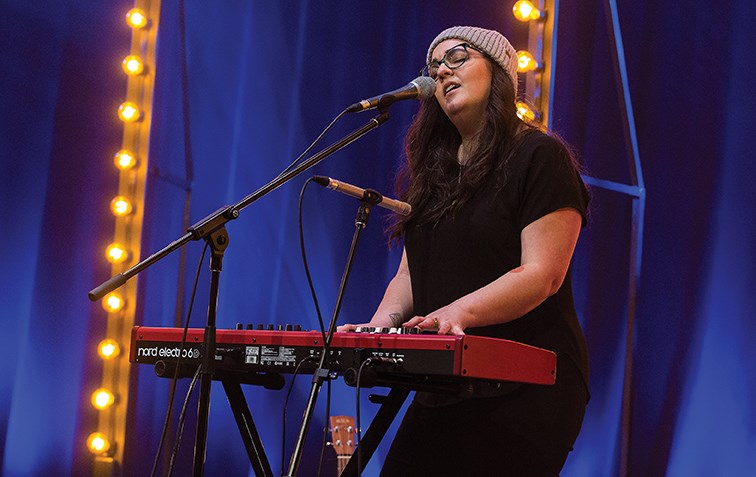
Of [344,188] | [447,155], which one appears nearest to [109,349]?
[447,155]

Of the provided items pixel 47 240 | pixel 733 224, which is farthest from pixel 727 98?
pixel 47 240

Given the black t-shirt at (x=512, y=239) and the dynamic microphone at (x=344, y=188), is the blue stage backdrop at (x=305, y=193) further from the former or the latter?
the dynamic microphone at (x=344, y=188)

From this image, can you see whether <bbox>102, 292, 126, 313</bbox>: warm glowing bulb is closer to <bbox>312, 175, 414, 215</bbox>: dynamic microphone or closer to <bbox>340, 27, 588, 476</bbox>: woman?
<bbox>340, 27, 588, 476</bbox>: woman

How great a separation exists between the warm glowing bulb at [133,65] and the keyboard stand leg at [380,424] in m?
3.13

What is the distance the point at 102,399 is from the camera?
14.7ft

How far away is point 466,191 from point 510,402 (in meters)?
0.54

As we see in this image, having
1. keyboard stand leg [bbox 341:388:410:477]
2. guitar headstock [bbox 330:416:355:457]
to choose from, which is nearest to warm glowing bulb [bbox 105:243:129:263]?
guitar headstock [bbox 330:416:355:457]

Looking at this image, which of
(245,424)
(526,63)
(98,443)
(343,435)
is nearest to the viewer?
(245,424)

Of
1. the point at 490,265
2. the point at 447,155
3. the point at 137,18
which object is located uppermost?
the point at 137,18

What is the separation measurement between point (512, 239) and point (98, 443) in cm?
300

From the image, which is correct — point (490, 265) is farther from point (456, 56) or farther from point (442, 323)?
point (456, 56)

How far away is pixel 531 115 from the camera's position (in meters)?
3.72

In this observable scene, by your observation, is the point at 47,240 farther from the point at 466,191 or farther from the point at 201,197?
the point at 466,191

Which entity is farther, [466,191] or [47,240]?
[47,240]
